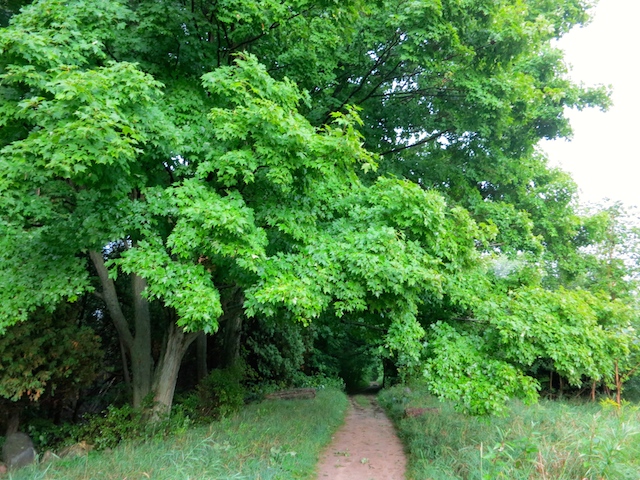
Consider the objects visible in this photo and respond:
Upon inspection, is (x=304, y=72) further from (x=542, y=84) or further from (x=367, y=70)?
(x=542, y=84)

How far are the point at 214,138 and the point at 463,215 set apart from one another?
414cm

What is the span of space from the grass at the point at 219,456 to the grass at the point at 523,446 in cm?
191

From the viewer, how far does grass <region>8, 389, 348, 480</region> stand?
5133 mm

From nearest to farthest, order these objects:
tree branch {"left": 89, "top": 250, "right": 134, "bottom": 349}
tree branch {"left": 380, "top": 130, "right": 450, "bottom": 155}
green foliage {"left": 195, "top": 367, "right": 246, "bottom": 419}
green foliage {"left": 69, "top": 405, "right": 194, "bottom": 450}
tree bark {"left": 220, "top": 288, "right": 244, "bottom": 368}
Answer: green foliage {"left": 69, "top": 405, "right": 194, "bottom": 450}, tree branch {"left": 89, "top": 250, "right": 134, "bottom": 349}, green foliage {"left": 195, "top": 367, "right": 246, "bottom": 419}, tree branch {"left": 380, "top": 130, "right": 450, "bottom": 155}, tree bark {"left": 220, "top": 288, "right": 244, "bottom": 368}

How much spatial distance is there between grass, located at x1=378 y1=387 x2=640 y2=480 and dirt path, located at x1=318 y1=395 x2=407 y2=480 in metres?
0.31

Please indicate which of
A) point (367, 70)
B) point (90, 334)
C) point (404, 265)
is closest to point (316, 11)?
point (367, 70)

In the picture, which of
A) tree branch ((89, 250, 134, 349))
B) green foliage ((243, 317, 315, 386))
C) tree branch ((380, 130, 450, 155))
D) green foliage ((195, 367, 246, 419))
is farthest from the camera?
green foliage ((243, 317, 315, 386))

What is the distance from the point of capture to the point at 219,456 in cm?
595

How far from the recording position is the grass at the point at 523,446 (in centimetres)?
479

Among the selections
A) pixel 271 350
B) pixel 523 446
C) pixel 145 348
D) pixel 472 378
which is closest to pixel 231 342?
pixel 271 350

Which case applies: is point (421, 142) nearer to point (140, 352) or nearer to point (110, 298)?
point (110, 298)

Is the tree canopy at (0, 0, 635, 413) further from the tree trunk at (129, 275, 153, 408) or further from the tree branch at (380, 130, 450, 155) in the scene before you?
the tree branch at (380, 130, 450, 155)

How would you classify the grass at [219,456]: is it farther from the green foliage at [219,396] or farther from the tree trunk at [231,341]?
the tree trunk at [231,341]

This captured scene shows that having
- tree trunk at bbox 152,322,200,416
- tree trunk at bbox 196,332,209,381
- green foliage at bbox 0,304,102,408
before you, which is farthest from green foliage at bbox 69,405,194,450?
tree trunk at bbox 196,332,209,381
